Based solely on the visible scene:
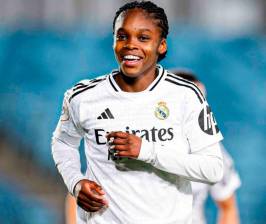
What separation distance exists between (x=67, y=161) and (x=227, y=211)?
171 centimetres

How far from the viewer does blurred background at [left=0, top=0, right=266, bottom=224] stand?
13.5 ft

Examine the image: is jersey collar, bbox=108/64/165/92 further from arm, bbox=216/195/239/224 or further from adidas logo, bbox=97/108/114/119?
arm, bbox=216/195/239/224

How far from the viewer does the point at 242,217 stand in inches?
161

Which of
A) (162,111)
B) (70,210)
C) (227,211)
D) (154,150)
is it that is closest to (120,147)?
(154,150)

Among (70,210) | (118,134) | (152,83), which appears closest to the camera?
(118,134)

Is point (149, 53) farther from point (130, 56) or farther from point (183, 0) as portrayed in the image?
point (183, 0)

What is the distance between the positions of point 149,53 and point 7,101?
2.02m

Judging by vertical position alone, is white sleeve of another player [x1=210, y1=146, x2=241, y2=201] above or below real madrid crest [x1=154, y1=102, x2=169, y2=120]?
below

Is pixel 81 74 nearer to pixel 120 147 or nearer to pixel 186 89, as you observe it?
pixel 186 89

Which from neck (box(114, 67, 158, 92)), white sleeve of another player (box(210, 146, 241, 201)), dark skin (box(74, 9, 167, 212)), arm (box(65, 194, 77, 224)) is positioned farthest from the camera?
white sleeve of another player (box(210, 146, 241, 201))

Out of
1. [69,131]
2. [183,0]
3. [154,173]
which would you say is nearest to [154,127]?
[154,173]

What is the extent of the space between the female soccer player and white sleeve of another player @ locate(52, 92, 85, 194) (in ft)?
0.20

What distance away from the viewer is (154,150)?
217cm

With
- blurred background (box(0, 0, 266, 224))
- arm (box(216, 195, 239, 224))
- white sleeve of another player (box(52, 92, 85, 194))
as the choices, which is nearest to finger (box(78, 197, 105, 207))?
white sleeve of another player (box(52, 92, 85, 194))
